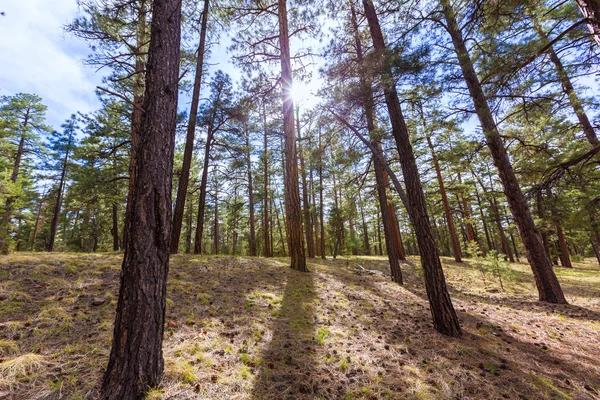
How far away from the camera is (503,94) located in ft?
16.5

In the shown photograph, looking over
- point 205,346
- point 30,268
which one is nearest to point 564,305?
point 205,346

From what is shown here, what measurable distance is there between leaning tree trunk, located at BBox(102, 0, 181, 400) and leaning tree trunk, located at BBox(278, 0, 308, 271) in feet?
16.2

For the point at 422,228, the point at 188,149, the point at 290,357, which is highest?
the point at 188,149

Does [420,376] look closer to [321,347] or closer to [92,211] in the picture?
[321,347]

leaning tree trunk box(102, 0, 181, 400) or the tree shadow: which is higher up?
leaning tree trunk box(102, 0, 181, 400)

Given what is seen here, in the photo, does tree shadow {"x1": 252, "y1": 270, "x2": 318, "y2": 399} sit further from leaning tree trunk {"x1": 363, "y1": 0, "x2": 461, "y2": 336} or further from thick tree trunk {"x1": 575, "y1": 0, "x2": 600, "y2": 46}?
→ thick tree trunk {"x1": 575, "y1": 0, "x2": 600, "y2": 46}

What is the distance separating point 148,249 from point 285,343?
2255 millimetres

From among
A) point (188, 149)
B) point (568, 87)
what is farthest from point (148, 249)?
point (568, 87)

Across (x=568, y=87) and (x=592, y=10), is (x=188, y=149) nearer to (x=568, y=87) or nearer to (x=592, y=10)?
(x=592, y=10)

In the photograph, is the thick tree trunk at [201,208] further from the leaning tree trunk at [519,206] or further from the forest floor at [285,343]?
the leaning tree trunk at [519,206]

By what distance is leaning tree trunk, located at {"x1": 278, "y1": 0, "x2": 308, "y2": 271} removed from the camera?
738 centimetres

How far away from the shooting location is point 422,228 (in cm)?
409

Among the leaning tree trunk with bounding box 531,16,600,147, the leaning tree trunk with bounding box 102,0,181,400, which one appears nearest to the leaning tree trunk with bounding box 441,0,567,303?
the leaning tree trunk with bounding box 531,16,600,147

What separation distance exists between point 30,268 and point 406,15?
9.53m
